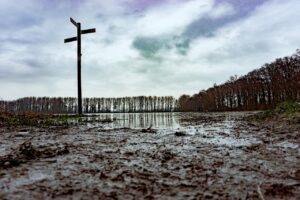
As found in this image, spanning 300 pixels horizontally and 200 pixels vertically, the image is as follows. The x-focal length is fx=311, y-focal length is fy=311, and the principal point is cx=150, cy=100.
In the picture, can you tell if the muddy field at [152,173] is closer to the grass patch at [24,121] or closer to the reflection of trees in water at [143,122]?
the grass patch at [24,121]

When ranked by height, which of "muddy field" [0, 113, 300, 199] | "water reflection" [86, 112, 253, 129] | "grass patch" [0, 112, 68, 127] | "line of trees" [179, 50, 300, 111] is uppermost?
"line of trees" [179, 50, 300, 111]

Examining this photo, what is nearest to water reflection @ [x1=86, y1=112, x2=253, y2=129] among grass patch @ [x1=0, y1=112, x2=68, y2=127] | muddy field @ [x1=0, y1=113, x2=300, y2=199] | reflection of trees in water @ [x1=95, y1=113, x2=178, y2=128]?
reflection of trees in water @ [x1=95, y1=113, x2=178, y2=128]

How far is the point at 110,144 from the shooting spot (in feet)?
20.1

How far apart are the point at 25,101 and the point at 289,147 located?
3394 inches

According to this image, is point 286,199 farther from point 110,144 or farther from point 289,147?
point 110,144

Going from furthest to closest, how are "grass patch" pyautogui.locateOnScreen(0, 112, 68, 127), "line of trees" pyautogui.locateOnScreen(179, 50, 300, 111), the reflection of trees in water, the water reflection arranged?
1. "line of trees" pyautogui.locateOnScreen(179, 50, 300, 111)
2. the reflection of trees in water
3. the water reflection
4. "grass patch" pyautogui.locateOnScreen(0, 112, 68, 127)

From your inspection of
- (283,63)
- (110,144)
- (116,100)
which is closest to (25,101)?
(116,100)

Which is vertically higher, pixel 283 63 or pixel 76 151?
pixel 283 63

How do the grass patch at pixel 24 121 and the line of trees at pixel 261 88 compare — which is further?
the line of trees at pixel 261 88

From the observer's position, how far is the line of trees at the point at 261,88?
50.2 m

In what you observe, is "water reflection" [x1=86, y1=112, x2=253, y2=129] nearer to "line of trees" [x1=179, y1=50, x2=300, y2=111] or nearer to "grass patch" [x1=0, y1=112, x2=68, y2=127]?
"grass patch" [x1=0, y1=112, x2=68, y2=127]

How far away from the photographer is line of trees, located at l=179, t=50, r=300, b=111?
50219mm

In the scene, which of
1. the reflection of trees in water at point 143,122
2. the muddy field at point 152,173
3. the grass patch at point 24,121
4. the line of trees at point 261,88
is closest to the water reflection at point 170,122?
the reflection of trees in water at point 143,122

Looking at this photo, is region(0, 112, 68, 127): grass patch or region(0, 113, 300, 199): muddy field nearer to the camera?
region(0, 113, 300, 199): muddy field
